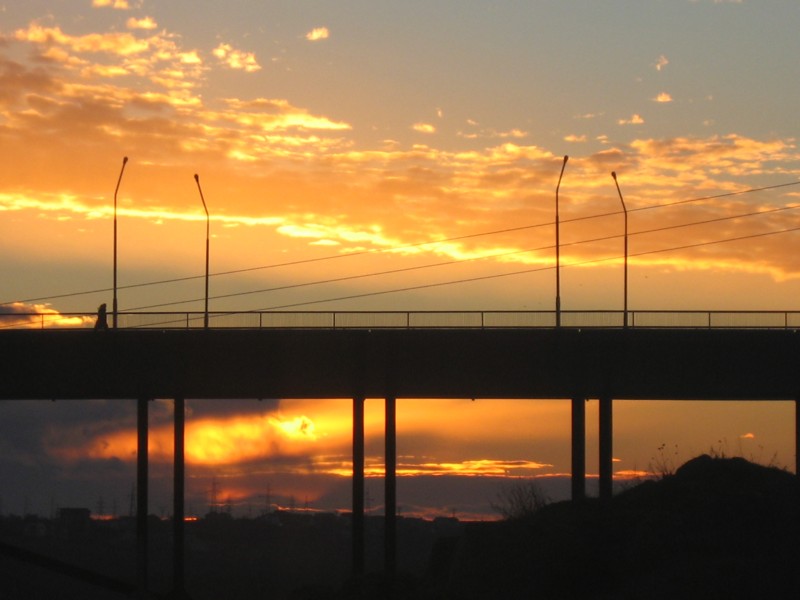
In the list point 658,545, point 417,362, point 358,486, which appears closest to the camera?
point 658,545

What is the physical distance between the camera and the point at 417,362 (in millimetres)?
57531

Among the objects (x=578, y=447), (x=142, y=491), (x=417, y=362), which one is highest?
(x=417, y=362)

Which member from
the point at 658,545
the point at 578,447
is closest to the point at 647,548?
the point at 658,545

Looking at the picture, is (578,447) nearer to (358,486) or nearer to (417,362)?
(417,362)

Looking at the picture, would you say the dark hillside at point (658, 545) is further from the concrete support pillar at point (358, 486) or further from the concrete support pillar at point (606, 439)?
the concrete support pillar at point (606, 439)

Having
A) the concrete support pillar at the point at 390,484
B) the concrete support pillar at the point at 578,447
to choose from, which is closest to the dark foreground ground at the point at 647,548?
the concrete support pillar at the point at 390,484

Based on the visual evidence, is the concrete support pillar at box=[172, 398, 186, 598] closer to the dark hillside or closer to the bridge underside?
the bridge underside

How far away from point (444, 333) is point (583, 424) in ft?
24.7

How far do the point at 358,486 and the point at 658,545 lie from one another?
1056 inches

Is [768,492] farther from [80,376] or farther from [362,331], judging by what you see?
[80,376]

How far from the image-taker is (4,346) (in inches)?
2259

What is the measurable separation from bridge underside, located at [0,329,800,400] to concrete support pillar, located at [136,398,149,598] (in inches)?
83.4

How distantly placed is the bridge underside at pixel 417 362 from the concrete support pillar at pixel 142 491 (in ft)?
6.95

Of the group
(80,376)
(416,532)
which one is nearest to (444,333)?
(80,376)
